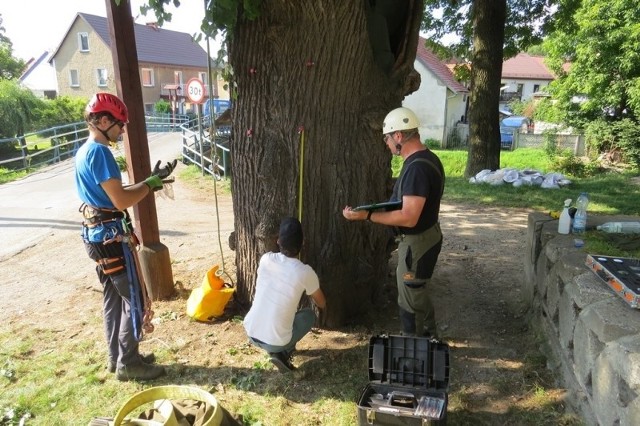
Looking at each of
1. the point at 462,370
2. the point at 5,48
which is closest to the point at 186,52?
the point at 5,48

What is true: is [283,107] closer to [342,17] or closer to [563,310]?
[342,17]

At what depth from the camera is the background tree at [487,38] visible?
1129cm

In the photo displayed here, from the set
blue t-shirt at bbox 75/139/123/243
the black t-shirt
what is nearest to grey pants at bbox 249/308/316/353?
the black t-shirt

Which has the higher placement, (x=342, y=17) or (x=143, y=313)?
(x=342, y=17)

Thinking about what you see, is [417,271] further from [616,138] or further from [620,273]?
[616,138]

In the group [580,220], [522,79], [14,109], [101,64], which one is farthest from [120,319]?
[522,79]

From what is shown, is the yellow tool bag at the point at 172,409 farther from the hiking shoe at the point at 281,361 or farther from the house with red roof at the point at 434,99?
the house with red roof at the point at 434,99

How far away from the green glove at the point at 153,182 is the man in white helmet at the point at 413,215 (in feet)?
4.61

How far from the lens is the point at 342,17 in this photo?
11.9 ft

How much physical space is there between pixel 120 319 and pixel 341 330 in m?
1.82

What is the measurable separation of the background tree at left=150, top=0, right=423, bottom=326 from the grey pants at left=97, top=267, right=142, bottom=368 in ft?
3.91

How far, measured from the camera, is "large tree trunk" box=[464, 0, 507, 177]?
11203mm

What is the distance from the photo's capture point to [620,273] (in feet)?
9.05

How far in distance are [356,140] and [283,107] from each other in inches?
26.2
